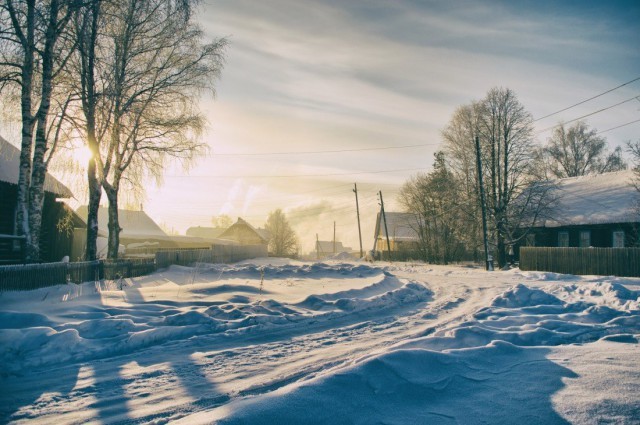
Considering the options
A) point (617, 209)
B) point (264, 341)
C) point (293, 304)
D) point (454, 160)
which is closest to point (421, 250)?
point (454, 160)

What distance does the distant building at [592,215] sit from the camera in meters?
28.9

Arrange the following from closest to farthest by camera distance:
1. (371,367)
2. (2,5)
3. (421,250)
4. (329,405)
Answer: (329,405) → (371,367) → (2,5) → (421,250)

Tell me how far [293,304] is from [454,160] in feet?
92.2

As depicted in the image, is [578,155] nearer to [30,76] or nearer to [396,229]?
[396,229]

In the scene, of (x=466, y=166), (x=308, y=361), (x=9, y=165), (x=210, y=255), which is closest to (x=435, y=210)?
(x=466, y=166)

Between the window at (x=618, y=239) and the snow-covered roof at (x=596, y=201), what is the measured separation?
1076 mm

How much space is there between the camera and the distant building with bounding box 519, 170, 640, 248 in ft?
94.8

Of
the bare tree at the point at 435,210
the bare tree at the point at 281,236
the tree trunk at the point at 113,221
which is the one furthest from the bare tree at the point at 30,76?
the bare tree at the point at 281,236

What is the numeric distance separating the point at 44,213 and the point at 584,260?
29.2 meters

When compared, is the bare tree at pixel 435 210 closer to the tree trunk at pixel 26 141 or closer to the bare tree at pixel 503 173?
the bare tree at pixel 503 173

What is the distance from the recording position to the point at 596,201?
31.4 metres

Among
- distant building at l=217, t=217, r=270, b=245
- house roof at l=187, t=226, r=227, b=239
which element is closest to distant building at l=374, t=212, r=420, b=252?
distant building at l=217, t=217, r=270, b=245

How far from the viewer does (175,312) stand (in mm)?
9070

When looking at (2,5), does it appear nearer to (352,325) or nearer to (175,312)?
(175,312)
